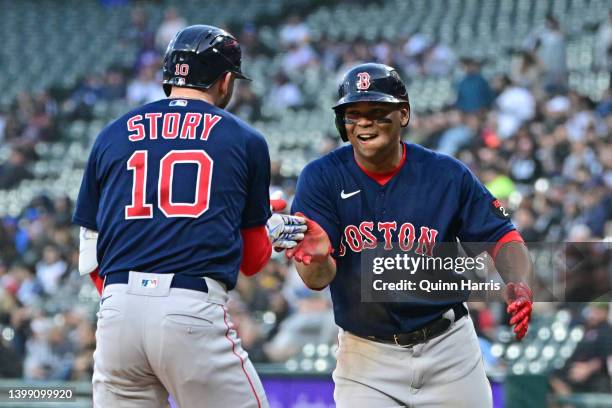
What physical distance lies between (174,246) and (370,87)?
44.1 inches

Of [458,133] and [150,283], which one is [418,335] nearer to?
[150,283]

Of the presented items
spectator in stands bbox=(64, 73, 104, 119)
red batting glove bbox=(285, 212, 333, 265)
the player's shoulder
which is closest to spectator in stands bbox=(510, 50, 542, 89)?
spectator in stands bbox=(64, 73, 104, 119)

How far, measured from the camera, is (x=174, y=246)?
3453 millimetres

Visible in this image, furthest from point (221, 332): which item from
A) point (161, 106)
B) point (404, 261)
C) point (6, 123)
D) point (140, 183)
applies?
point (6, 123)

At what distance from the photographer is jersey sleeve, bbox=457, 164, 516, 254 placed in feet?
13.8

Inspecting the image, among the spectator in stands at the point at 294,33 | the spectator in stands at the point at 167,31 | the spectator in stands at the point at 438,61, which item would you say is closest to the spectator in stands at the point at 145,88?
the spectator in stands at the point at 167,31

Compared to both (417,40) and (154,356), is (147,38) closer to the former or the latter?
(417,40)

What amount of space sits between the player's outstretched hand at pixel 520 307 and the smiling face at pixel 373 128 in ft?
2.36

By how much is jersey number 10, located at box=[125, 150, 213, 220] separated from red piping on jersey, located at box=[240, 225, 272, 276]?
0.29 meters

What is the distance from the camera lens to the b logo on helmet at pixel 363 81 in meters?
4.13

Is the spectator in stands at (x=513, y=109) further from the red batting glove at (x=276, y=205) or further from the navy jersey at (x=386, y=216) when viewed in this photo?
the red batting glove at (x=276, y=205)

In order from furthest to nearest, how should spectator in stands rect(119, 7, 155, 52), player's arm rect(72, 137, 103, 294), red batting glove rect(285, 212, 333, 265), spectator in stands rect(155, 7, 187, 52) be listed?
spectator in stands rect(119, 7, 155, 52), spectator in stands rect(155, 7, 187, 52), red batting glove rect(285, 212, 333, 265), player's arm rect(72, 137, 103, 294)

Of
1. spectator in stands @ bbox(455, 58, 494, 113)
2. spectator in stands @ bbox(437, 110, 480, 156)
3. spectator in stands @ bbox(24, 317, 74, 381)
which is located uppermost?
spectator in stands @ bbox(455, 58, 494, 113)

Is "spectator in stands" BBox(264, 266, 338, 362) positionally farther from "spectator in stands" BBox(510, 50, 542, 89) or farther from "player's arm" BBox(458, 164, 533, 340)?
"spectator in stands" BBox(510, 50, 542, 89)
